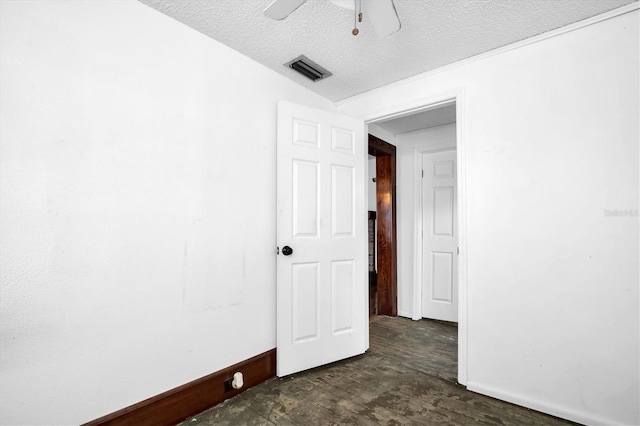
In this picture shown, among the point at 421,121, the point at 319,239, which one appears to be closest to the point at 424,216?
the point at 421,121

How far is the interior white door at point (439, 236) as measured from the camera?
3.63 meters

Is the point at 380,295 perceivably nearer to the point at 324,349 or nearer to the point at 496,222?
the point at 324,349

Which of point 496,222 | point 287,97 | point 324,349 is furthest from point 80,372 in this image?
point 496,222

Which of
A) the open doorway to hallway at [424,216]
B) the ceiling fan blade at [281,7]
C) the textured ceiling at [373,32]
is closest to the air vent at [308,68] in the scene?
the textured ceiling at [373,32]

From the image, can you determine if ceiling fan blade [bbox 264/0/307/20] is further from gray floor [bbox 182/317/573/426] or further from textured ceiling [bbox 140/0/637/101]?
gray floor [bbox 182/317/573/426]

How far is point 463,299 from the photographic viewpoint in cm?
218

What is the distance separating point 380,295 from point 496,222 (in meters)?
2.23

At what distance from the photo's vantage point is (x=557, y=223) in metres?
1.86

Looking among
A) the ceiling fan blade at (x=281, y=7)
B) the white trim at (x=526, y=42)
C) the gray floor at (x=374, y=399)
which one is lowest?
the gray floor at (x=374, y=399)

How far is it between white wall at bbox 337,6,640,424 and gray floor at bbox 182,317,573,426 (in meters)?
0.21

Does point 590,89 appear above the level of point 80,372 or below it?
above

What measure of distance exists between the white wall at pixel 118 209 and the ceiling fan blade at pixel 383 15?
113 centimetres

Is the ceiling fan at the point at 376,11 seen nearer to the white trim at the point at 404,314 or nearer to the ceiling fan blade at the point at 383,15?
the ceiling fan blade at the point at 383,15

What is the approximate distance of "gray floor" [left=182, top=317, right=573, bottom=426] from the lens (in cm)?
177
